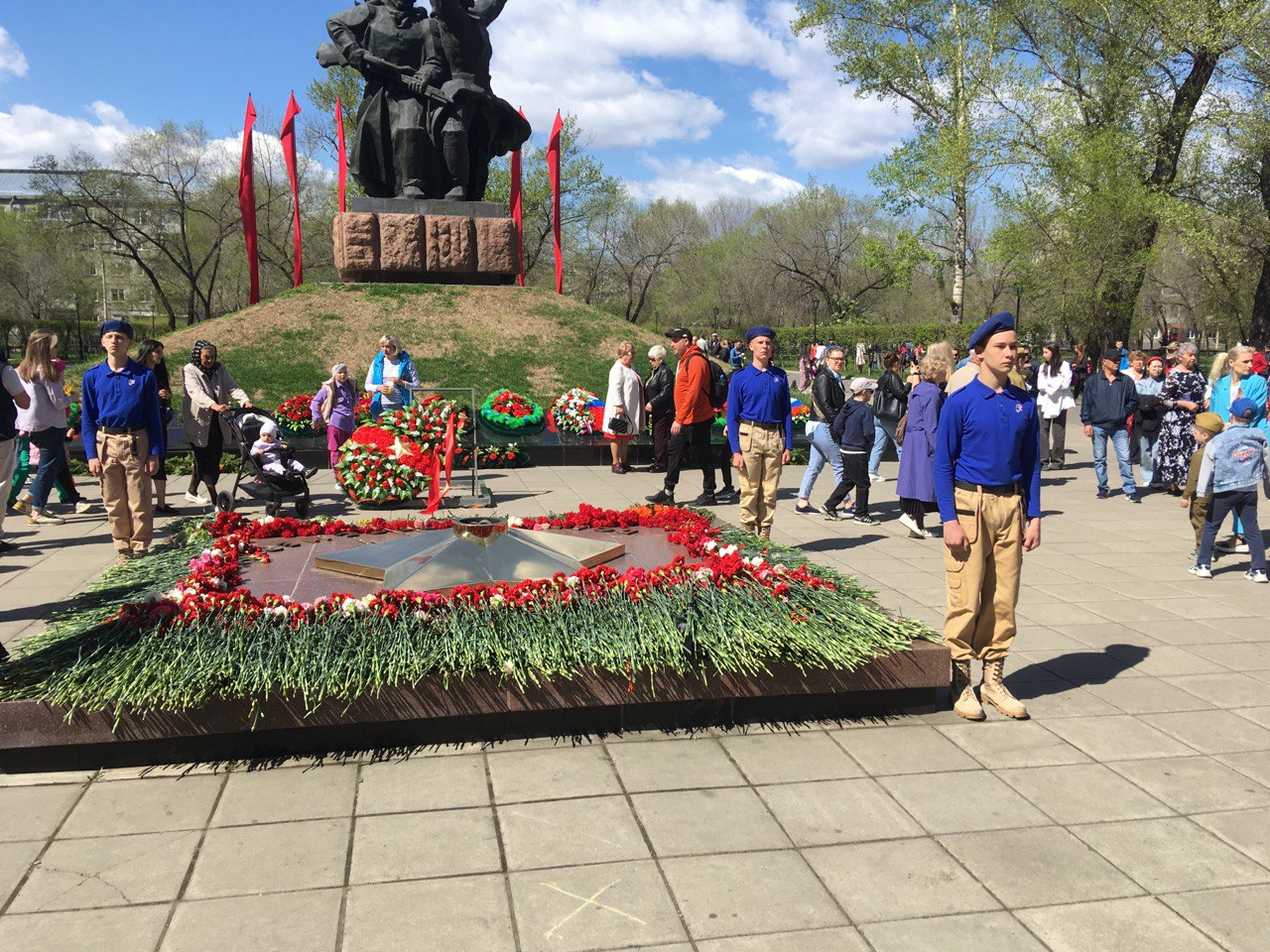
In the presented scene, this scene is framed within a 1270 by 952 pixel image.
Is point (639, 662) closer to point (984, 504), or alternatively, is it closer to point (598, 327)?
point (984, 504)

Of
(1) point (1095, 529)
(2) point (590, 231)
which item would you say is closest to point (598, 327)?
(1) point (1095, 529)

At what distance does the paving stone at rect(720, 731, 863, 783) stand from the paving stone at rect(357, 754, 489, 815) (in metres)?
1.09

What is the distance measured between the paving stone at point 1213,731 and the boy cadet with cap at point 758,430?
3006 mm

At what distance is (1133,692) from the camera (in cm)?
487

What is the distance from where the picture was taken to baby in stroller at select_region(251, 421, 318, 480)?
347 inches

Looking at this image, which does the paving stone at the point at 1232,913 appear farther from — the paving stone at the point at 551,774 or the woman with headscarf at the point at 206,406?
the woman with headscarf at the point at 206,406

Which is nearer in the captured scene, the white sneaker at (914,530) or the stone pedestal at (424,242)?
the white sneaker at (914,530)

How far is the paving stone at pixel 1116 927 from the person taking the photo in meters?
2.73

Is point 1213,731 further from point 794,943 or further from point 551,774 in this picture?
point 551,774

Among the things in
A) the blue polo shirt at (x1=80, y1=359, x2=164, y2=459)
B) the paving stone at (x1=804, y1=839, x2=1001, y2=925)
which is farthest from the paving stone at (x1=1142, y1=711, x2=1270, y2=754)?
the blue polo shirt at (x1=80, y1=359, x2=164, y2=459)

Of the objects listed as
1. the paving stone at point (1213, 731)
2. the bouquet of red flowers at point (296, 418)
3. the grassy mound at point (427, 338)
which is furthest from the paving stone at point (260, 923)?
the grassy mound at point (427, 338)

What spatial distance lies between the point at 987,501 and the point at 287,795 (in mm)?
3267

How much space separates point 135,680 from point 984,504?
3.73 meters

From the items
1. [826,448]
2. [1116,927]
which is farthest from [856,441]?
[1116,927]
